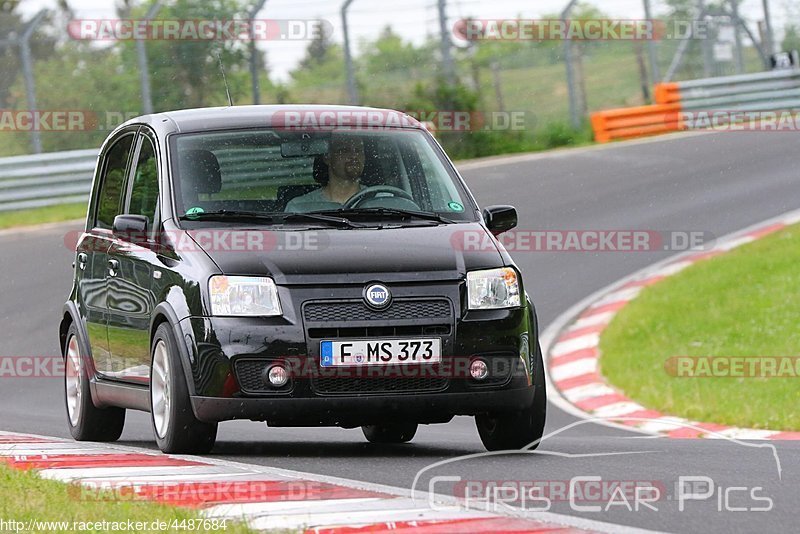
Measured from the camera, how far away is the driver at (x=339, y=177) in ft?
26.6

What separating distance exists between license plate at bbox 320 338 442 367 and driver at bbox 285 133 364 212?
1011 millimetres

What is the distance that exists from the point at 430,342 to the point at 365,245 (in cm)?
58

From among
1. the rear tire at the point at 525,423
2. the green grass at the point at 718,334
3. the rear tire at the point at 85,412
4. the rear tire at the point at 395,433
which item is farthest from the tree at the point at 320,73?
the rear tire at the point at 525,423

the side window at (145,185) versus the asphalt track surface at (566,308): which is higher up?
the side window at (145,185)

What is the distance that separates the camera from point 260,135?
8.38m

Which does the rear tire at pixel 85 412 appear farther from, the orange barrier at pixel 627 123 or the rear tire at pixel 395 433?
the orange barrier at pixel 627 123

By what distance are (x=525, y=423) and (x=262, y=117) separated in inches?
85.6

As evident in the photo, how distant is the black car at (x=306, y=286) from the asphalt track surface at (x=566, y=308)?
12.8 inches

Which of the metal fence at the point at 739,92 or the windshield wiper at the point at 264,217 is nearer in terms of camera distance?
the windshield wiper at the point at 264,217

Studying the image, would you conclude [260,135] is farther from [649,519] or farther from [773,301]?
[773,301]

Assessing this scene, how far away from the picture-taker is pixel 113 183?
367 inches

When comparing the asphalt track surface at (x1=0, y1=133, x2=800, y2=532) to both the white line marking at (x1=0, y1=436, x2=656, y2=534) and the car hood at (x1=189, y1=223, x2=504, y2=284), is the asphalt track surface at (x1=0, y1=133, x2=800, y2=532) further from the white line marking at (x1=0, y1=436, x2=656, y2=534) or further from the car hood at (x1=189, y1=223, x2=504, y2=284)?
the car hood at (x1=189, y1=223, x2=504, y2=284)

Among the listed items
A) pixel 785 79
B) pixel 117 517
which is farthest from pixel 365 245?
pixel 785 79

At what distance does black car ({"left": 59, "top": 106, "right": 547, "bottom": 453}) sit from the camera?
7.32 m
